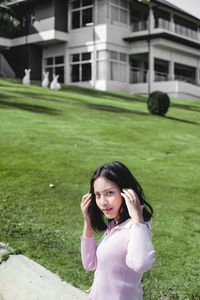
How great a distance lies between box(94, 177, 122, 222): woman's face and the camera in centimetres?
204

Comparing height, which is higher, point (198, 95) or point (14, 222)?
point (198, 95)

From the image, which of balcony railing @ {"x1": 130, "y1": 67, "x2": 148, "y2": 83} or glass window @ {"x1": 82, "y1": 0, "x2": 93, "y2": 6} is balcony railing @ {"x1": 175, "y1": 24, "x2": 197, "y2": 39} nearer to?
balcony railing @ {"x1": 130, "y1": 67, "x2": 148, "y2": 83}

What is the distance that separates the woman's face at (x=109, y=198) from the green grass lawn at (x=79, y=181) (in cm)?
199

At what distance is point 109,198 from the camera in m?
2.04

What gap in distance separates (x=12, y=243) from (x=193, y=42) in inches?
1428

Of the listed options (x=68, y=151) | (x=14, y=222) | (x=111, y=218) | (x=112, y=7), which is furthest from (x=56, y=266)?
(x=112, y=7)

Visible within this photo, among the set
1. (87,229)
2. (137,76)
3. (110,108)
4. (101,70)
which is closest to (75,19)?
(101,70)

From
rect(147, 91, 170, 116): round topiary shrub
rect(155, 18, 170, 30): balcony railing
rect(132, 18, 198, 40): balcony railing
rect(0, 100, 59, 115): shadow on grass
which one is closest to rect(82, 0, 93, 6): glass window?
rect(132, 18, 198, 40): balcony railing

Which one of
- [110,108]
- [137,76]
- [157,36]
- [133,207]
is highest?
[157,36]

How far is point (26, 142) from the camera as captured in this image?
10.0 m

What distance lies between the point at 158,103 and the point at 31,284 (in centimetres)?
1667

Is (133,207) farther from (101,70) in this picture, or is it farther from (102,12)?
(102,12)

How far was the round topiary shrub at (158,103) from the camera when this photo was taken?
1941cm

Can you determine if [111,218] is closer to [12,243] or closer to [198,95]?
[12,243]
